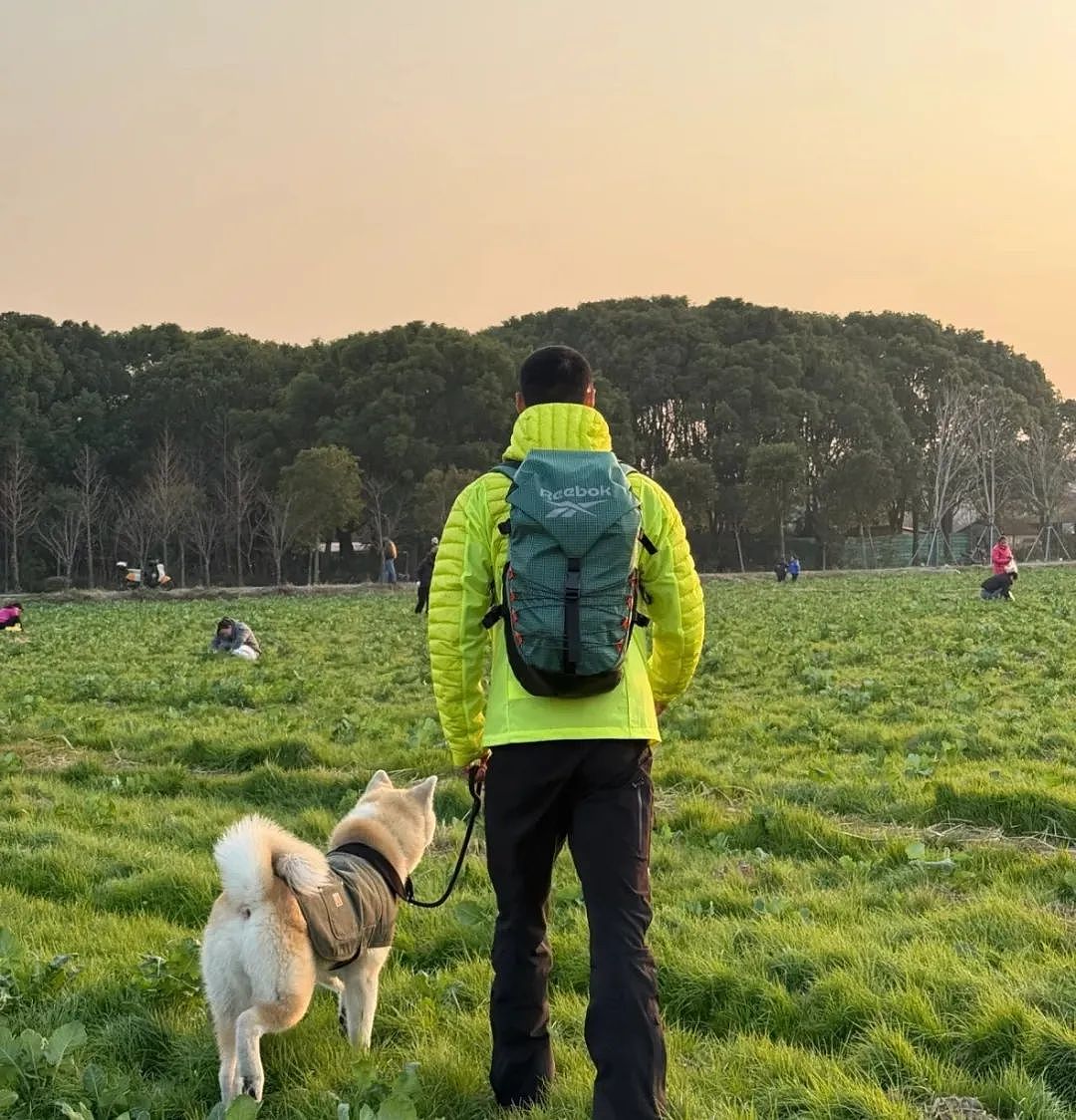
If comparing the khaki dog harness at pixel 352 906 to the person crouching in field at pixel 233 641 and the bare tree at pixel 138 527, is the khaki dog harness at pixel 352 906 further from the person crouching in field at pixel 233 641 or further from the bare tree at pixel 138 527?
the bare tree at pixel 138 527

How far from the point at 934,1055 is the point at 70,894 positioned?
13.9 feet

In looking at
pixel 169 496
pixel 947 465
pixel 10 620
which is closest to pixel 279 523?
pixel 169 496

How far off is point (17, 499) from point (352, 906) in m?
50.2

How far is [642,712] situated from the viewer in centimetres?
299

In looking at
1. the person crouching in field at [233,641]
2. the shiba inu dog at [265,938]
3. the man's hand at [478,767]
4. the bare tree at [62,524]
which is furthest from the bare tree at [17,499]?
the man's hand at [478,767]

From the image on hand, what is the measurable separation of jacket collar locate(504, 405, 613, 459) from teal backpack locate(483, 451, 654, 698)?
0.20 metres

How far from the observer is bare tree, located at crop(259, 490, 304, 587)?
148ft

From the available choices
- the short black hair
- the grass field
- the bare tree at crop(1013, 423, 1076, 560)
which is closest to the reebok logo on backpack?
the short black hair

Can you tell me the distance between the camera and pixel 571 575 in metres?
2.79

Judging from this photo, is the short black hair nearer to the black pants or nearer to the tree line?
the black pants

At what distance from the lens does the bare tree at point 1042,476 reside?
200 feet

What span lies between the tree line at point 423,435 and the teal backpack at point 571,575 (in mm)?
41887

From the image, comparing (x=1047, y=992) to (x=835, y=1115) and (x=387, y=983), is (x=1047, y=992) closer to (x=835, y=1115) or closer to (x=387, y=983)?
(x=835, y=1115)

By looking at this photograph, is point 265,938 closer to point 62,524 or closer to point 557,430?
point 557,430
